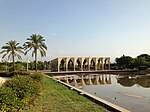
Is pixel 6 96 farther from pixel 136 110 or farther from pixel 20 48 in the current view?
pixel 20 48

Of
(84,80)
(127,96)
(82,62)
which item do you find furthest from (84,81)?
(82,62)

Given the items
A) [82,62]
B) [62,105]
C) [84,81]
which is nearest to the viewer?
[62,105]

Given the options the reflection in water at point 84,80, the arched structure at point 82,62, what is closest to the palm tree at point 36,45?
the reflection in water at point 84,80

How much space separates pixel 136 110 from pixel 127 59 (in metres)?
55.1

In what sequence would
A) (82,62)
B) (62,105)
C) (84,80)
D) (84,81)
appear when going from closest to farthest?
1. (62,105)
2. (84,81)
3. (84,80)
4. (82,62)

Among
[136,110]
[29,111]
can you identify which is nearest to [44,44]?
[136,110]

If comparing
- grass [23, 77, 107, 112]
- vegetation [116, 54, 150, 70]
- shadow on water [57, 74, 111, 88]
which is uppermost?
vegetation [116, 54, 150, 70]

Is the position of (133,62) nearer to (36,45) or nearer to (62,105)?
(36,45)

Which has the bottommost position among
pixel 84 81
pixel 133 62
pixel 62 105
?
pixel 84 81

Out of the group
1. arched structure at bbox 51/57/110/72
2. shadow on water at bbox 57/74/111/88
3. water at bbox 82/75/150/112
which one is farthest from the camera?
arched structure at bbox 51/57/110/72

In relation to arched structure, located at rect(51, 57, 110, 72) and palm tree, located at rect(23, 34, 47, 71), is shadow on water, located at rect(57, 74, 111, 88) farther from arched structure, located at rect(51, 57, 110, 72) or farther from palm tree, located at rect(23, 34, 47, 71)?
arched structure, located at rect(51, 57, 110, 72)

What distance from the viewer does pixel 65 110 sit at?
748 centimetres

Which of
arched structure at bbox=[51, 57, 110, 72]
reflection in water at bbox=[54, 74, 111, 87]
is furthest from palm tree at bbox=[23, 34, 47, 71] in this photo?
arched structure at bbox=[51, 57, 110, 72]

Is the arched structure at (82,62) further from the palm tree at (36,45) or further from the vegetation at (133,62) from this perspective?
the palm tree at (36,45)
